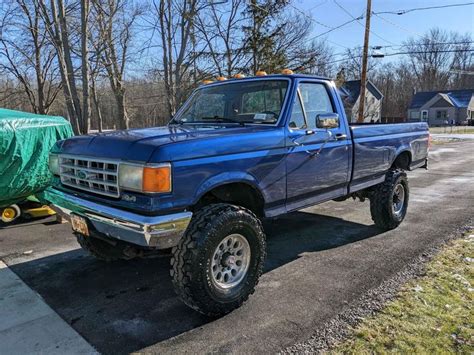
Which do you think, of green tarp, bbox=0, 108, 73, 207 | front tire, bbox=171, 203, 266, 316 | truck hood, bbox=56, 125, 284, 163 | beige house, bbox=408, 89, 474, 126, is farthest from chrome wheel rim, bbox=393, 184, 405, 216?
beige house, bbox=408, 89, 474, 126

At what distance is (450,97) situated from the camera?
65.4 meters

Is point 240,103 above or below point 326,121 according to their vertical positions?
above

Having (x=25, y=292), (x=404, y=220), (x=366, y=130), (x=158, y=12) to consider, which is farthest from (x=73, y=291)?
(x=158, y=12)

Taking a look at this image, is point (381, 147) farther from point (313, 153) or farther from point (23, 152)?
point (23, 152)

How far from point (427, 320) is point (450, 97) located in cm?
7280

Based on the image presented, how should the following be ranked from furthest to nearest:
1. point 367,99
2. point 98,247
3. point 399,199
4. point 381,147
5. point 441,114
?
1. point 441,114
2. point 367,99
3. point 399,199
4. point 381,147
5. point 98,247

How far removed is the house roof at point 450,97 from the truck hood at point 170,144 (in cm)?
7056

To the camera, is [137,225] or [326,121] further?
[326,121]

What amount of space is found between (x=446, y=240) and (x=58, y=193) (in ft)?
15.9

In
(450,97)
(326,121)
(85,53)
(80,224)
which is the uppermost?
(450,97)

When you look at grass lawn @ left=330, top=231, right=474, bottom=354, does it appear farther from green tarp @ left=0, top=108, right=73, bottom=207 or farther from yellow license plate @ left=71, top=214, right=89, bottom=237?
green tarp @ left=0, top=108, right=73, bottom=207

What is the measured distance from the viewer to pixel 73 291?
3912mm

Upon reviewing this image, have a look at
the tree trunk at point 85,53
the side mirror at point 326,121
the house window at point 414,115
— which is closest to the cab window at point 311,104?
the side mirror at point 326,121

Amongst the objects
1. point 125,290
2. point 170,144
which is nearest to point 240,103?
point 170,144
